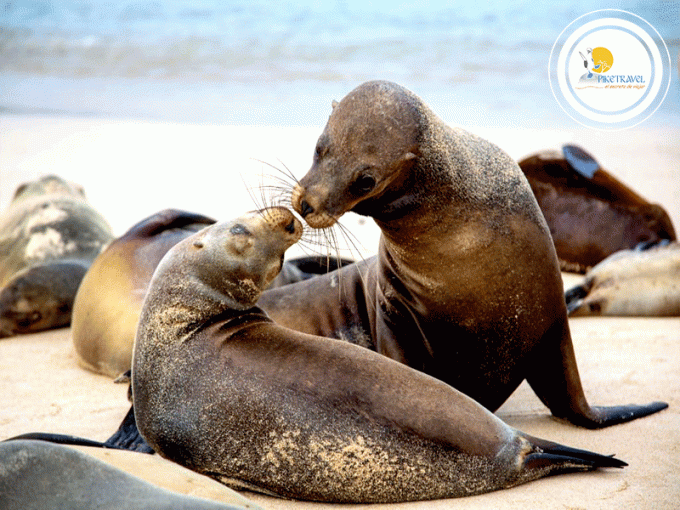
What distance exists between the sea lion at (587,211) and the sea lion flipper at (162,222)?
9.75 feet

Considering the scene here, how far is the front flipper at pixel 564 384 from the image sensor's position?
12.6 ft

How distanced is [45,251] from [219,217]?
2.11 m

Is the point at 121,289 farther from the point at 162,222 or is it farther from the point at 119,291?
the point at 162,222

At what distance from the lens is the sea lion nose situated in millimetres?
3348

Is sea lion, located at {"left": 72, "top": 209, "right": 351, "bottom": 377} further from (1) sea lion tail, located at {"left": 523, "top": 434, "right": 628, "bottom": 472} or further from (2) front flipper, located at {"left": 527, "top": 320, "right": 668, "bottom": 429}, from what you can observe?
(1) sea lion tail, located at {"left": 523, "top": 434, "right": 628, "bottom": 472}

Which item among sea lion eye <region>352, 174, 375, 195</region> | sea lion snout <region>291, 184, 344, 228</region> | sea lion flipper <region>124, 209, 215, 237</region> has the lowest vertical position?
sea lion flipper <region>124, 209, 215, 237</region>

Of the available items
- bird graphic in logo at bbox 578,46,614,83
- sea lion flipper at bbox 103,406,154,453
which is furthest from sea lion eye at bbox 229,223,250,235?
bird graphic in logo at bbox 578,46,614,83

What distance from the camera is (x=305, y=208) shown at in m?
3.36

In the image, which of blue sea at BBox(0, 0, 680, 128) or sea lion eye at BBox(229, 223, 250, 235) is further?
blue sea at BBox(0, 0, 680, 128)

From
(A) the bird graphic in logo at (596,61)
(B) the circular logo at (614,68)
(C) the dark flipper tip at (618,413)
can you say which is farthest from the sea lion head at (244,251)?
(A) the bird graphic in logo at (596,61)

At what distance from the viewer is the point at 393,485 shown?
3.06 m

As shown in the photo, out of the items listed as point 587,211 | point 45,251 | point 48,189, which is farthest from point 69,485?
point 587,211

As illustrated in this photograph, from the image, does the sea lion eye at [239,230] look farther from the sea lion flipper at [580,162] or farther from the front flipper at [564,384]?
the sea lion flipper at [580,162]

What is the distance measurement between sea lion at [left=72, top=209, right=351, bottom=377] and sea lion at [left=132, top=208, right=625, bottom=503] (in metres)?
1.50
